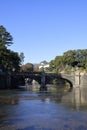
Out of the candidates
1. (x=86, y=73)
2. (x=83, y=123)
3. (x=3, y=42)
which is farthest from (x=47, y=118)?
(x=86, y=73)

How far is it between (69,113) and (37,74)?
71.9 metres

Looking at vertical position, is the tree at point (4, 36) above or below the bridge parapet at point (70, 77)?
above

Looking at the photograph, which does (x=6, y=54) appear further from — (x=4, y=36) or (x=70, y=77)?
(x=70, y=77)

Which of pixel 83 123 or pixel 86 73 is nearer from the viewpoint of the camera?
pixel 83 123

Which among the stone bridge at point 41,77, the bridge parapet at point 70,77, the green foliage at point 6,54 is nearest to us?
the green foliage at point 6,54

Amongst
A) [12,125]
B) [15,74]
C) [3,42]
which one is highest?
[3,42]

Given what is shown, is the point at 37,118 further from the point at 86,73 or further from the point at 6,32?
the point at 86,73

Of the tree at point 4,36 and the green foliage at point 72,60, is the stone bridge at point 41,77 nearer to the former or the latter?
the tree at point 4,36

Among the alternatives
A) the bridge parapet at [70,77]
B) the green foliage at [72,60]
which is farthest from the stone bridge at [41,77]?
the green foliage at [72,60]

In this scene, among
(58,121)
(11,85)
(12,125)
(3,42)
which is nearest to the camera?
(12,125)

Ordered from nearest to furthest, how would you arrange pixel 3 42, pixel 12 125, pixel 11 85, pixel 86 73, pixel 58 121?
pixel 12 125, pixel 58 121, pixel 3 42, pixel 11 85, pixel 86 73

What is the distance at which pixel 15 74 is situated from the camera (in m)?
106

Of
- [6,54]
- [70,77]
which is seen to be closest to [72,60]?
[70,77]

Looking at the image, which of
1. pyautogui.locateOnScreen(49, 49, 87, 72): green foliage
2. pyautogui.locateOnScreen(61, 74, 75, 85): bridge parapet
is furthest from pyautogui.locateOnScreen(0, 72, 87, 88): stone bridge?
pyautogui.locateOnScreen(49, 49, 87, 72): green foliage
